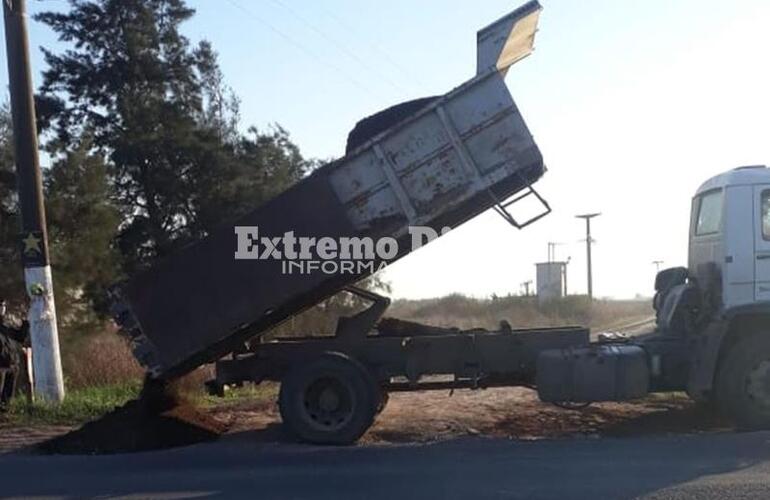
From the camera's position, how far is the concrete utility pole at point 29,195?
1595 centimetres

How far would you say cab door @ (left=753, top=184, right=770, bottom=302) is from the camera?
Answer: 12.5 m

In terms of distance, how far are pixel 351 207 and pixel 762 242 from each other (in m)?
4.75

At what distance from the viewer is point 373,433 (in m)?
13.3

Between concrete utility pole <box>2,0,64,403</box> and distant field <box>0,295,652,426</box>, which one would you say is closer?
distant field <box>0,295,652,426</box>

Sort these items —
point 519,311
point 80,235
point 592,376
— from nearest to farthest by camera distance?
point 592,376 < point 80,235 < point 519,311

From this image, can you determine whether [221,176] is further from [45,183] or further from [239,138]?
[45,183]

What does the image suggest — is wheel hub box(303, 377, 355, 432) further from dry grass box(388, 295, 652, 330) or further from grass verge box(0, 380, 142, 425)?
dry grass box(388, 295, 652, 330)

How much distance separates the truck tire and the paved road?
49cm

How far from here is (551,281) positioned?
5744 centimetres

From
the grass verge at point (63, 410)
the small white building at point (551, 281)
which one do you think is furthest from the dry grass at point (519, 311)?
the grass verge at point (63, 410)

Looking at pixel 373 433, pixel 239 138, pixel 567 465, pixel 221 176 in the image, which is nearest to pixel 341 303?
pixel 373 433

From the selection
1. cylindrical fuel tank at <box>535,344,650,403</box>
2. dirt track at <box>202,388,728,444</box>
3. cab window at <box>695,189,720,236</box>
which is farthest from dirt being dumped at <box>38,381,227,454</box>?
cab window at <box>695,189,720,236</box>

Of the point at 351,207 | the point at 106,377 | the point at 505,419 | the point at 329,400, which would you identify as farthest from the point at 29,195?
the point at 505,419

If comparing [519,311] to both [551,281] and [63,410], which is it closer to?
[551,281]
